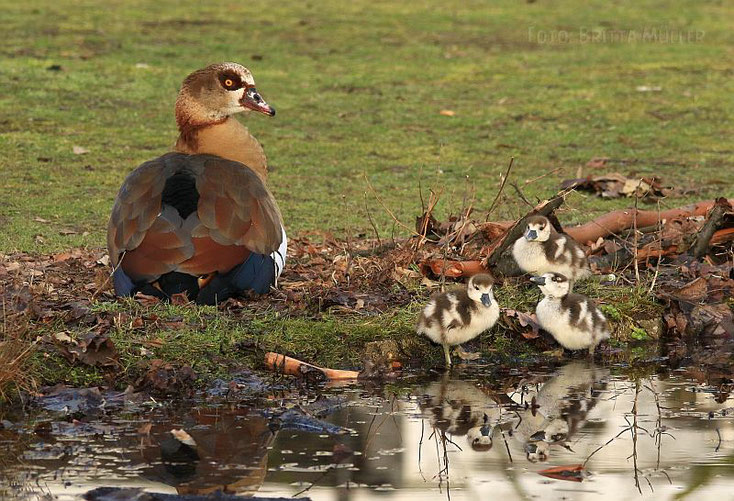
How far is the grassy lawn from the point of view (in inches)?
477

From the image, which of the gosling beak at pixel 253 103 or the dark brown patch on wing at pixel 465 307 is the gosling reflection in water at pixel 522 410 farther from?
the gosling beak at pixel 253 103

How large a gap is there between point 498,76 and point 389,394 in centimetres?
1147

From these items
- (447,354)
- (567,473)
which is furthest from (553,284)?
(567,473)

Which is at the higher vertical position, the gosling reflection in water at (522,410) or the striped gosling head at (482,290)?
the striped gosling head at (482,290)

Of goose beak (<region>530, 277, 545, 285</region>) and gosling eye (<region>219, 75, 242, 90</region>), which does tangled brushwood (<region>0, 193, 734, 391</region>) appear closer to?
goose beak (<region>530, 277, 545, 285</region>)

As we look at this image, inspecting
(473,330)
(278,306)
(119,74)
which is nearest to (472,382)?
(473,330)

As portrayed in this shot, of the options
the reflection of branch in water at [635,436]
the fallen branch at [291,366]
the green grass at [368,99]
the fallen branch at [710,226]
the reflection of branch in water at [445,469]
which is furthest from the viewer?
the green grass at [368,99]

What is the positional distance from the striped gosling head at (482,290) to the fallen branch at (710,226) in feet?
6.50

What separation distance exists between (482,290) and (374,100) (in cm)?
917

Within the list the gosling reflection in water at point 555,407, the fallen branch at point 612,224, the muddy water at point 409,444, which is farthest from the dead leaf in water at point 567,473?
the fallen branch at point 612,224

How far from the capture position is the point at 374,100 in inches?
647

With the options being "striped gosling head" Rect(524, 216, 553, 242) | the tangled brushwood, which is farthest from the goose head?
"striped gosling head" Rect(524, 216, 553, 242)

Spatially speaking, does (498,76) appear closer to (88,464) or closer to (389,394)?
(389,394)

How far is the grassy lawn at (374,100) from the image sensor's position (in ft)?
39.7
